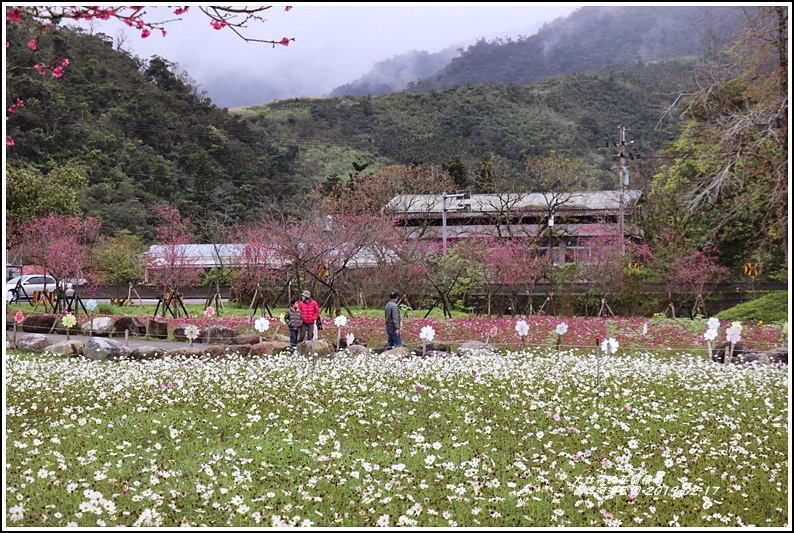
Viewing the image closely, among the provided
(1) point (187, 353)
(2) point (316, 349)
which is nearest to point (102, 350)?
(1) point (187, 353)

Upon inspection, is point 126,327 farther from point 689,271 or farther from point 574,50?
point 574,50

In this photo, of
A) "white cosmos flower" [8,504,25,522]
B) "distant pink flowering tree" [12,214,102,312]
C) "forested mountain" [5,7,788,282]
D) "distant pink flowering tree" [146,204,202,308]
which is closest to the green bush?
"forested mountain" [5,7,788,282]

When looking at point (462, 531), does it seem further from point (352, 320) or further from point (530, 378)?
point (352, 320)

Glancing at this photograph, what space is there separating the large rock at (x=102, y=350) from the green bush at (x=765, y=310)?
15.8m

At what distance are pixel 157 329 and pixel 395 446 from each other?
42.5ft

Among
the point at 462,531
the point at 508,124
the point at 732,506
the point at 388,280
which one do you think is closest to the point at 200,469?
the point at 462,531

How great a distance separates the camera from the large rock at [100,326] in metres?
19.1

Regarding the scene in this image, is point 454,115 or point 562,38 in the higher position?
point 562,38

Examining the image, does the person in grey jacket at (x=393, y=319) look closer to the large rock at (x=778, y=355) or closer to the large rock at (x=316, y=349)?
the large rock at (x=316, y=349)

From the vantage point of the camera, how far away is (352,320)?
20469 millimetres

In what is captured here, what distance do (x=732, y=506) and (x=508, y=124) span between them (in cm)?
5727

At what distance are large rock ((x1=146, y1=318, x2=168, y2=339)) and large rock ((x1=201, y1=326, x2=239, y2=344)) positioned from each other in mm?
1277

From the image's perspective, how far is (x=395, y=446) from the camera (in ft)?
24.8

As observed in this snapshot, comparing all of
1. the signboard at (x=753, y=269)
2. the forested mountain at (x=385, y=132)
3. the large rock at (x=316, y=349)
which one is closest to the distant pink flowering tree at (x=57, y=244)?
the forested mountain at (x=385, y=132)
